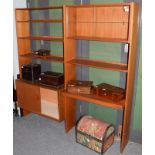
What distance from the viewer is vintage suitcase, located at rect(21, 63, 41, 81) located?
3.40 metres

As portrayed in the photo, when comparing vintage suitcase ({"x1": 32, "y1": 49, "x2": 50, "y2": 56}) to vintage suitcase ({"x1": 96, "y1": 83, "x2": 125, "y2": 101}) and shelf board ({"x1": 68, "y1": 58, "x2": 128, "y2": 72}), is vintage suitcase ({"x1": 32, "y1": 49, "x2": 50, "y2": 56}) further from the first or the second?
vintage suitcase ({"x1": 96, "y1": 83, "x2": 125, "y2": 101})

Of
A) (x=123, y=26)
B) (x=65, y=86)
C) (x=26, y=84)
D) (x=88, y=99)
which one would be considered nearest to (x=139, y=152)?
(x=88, y=99)

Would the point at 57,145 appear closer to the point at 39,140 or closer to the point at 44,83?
the point at 39,140

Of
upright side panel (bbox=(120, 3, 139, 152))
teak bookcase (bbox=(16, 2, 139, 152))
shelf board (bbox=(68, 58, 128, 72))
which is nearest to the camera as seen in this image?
upright side panel (bbox=(120, 3, 139, 152))

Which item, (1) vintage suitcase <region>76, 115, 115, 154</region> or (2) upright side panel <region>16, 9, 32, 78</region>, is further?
(2) upright side panel <region>16, 9, 32, 78</region>

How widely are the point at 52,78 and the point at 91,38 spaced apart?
0.93 metres

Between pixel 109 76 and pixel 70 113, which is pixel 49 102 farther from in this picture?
pixel 109 76

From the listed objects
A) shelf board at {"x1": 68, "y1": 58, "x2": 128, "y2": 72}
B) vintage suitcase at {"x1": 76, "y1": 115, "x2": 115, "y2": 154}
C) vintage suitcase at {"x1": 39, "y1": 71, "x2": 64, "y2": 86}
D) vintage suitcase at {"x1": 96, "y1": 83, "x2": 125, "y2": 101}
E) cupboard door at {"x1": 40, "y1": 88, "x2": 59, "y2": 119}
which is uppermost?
shelf board at {"x1": 68, "y1": 58, "x2": 128, "y2": 72}

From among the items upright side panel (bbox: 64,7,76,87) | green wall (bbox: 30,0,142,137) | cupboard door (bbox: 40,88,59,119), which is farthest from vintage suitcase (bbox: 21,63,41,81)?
upright side panel (bbox: 64,7,76,87)

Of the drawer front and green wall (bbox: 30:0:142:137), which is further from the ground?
the drawer front

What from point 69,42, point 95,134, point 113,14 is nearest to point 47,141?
point 95,134

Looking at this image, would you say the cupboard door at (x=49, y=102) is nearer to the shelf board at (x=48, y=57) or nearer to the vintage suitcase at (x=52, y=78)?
the vintage suitcase at (x=52, y=78)

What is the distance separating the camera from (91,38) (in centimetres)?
278

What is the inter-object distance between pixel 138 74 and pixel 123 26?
0.69 metres
